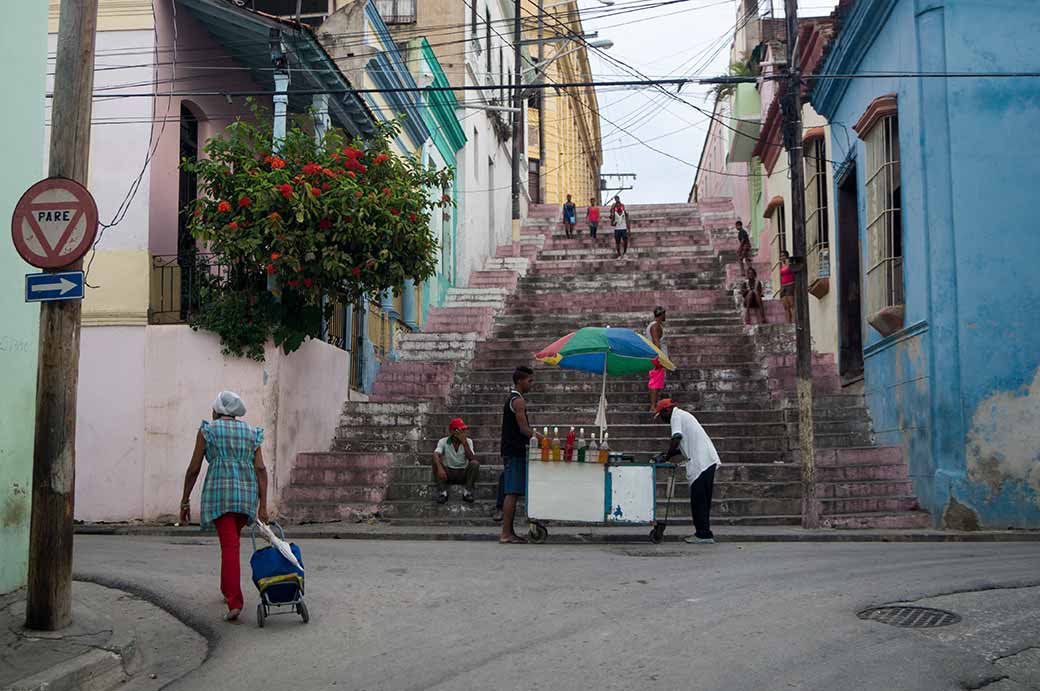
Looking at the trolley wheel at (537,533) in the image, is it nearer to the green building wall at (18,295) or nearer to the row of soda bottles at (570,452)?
the row of soda bottles at (570,452)

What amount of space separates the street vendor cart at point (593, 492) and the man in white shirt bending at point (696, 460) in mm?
270

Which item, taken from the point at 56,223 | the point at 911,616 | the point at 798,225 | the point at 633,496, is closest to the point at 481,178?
the point at 798,225

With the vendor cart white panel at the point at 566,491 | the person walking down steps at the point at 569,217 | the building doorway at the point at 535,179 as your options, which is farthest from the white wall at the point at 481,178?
the vendor cart white panel at the point at 566,491

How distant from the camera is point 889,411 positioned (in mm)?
15484

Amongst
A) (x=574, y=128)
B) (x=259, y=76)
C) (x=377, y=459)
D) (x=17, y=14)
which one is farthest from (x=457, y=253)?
(x=574, y=128)

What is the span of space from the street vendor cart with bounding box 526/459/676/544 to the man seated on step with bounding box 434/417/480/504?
2.68 metres

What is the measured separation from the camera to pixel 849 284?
18.3 metres

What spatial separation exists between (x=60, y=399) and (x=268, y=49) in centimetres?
1055

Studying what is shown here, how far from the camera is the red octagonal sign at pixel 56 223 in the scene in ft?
23.7

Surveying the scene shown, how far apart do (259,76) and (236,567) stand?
1191 cm

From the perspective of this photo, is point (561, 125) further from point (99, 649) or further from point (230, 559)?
point (99, 649)

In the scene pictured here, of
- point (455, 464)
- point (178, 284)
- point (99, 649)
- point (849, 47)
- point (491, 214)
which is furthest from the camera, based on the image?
point (491, 214)

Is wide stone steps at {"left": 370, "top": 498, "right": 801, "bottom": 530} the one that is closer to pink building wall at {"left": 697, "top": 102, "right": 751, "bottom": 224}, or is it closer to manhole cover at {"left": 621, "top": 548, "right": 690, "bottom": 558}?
manhole cover at {"left": 621, "top": 548, "right": 690, "bottom": 558}

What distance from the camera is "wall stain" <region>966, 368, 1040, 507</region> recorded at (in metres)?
13.2
